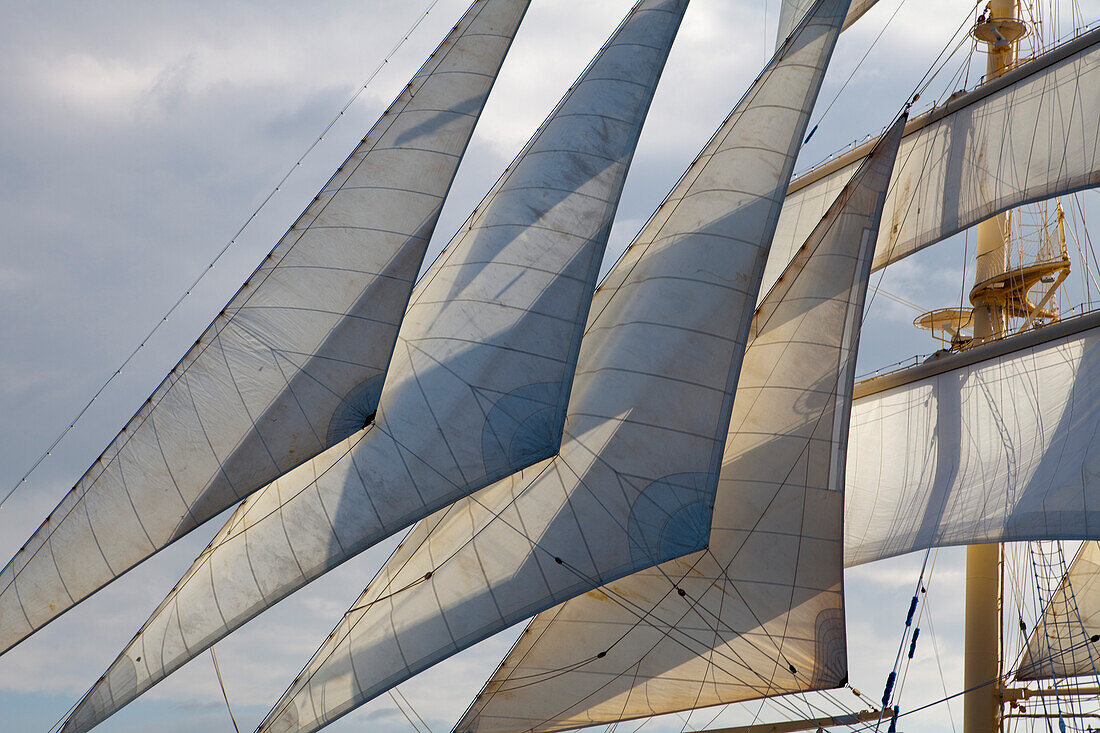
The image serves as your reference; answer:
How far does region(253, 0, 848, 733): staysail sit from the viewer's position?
15.9m

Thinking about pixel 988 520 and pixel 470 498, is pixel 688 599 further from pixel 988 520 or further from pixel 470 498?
pixel 988 520

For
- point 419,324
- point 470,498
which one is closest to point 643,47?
point 419,324

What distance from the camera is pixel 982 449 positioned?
914 inches

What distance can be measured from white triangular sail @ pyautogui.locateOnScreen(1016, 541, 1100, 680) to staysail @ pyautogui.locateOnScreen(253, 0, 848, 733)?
11647 mm

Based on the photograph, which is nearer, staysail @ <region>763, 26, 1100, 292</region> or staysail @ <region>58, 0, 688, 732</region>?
staysail @ <region>58, 0, 688, 732</region>

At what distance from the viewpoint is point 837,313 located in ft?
64.3

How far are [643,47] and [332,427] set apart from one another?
847cm

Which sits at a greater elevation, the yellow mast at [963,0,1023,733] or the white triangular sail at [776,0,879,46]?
the white triangular sail at [776,0,879,46]

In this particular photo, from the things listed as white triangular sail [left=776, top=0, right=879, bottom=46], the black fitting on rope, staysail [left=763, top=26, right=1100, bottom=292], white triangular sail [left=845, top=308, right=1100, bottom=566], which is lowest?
the black fitting on rope

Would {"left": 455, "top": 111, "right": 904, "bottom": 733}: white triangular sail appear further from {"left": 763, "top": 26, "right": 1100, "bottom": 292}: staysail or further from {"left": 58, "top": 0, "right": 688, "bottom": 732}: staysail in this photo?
{"left": 763, "top": 26, "right": 1100, "bottom": 292}: staysail

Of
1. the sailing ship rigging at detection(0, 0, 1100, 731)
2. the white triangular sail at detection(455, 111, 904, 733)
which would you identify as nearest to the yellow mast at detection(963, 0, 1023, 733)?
the sailing ship rigging at detection(0, 0, 1100, 731)

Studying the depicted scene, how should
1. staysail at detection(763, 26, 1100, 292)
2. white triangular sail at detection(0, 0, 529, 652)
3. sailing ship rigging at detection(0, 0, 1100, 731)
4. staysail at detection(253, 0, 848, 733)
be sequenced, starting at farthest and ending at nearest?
staysail at detection(763, 26, 1100, 292) < staysail at detection(253, 0, 848, 733) < sailing ship rigging at detection(0, 0, 1100, 731) < white triangular sail at detection(0, 0, 529, 652)

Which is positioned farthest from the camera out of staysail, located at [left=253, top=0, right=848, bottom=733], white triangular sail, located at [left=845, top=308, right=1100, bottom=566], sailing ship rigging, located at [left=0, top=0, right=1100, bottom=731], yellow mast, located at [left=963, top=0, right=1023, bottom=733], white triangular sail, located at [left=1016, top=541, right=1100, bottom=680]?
yellow mast, located at [left=963, top=0, right=1023, bottom=733]

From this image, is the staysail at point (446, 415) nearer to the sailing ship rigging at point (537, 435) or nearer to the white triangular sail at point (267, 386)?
the sailing ship rigging at point (537, 435)
